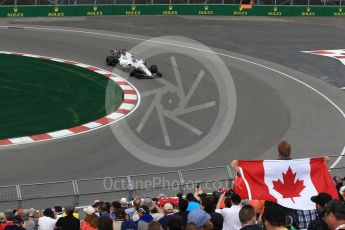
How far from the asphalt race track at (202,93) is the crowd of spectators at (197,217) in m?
6.61

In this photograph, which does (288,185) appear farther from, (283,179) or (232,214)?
(232,214)

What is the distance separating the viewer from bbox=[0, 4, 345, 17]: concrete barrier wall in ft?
136

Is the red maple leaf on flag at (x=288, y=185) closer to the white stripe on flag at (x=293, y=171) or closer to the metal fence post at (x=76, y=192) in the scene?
the white stripe on flag at (x=293, y=171)

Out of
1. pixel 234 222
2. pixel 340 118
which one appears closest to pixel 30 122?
pixel 340 118

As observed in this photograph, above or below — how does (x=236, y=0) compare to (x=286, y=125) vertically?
above

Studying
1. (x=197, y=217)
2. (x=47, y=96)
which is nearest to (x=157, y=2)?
(x=47, y=96)

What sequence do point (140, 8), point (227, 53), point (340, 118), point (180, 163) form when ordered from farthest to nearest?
point (140, 8)
point (227, 53)
point (340, 118)
point (180, 163)

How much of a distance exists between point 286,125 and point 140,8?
22.4 metres

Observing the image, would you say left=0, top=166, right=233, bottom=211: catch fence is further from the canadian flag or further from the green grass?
the green grass

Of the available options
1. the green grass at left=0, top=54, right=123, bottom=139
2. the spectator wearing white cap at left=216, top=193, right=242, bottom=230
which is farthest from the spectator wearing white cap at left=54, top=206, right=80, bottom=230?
the green grass at left=0, top=54, right=123, bottom=139

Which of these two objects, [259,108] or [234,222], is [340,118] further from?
[234,222]

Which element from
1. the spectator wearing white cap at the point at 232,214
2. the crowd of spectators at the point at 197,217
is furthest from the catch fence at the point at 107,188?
the spectator wearing white cap at the point at 232,214

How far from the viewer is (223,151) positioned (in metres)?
21.1

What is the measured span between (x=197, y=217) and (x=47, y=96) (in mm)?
18219
